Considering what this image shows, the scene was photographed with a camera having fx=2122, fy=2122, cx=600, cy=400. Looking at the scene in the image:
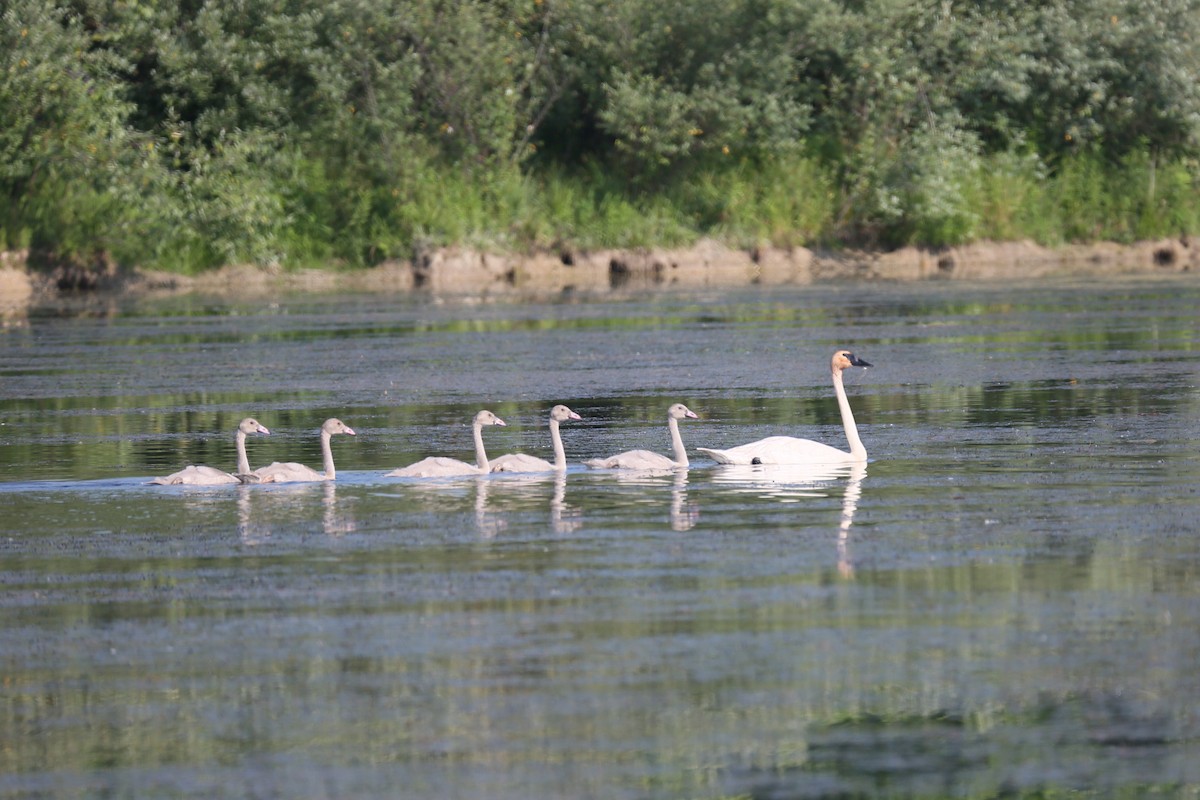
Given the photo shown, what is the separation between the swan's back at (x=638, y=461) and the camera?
50.0 ft

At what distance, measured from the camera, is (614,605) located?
10.0 metres

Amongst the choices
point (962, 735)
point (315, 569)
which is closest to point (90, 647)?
point (315, 569)

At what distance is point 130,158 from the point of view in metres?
38.6

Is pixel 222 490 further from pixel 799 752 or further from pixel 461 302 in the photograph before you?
pixel 461 302

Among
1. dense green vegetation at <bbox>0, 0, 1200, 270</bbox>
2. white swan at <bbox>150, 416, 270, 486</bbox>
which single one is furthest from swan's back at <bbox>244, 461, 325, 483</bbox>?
dense green vegetation at <bbox>0, 0, 1200, 270</bbox>

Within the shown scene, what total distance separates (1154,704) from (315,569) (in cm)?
480

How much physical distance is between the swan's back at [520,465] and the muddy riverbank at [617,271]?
23.4m

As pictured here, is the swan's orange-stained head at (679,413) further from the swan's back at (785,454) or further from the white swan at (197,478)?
the white swan at (197,478)

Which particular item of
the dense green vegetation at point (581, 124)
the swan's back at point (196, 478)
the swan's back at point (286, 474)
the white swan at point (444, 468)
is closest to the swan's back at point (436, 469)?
the white swan at point (444, 468)

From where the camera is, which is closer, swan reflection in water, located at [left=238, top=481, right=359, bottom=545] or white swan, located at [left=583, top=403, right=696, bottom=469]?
swan reflection in water, located at [left=238, top=481, right=359, bottom=545]

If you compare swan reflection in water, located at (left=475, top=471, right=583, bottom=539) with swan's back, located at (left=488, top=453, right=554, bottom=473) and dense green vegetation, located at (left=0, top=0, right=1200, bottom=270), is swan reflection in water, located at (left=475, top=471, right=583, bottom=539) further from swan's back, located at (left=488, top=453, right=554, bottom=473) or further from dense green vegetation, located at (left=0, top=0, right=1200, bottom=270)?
dense green vegetation, located at (left=0, top=0, right=1200, bottom=270)

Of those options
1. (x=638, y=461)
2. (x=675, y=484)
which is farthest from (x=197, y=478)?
(x=675, y=484)

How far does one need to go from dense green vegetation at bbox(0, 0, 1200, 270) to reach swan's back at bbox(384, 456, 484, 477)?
23565 mm

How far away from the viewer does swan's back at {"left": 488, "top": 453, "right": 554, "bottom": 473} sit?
15594mm
